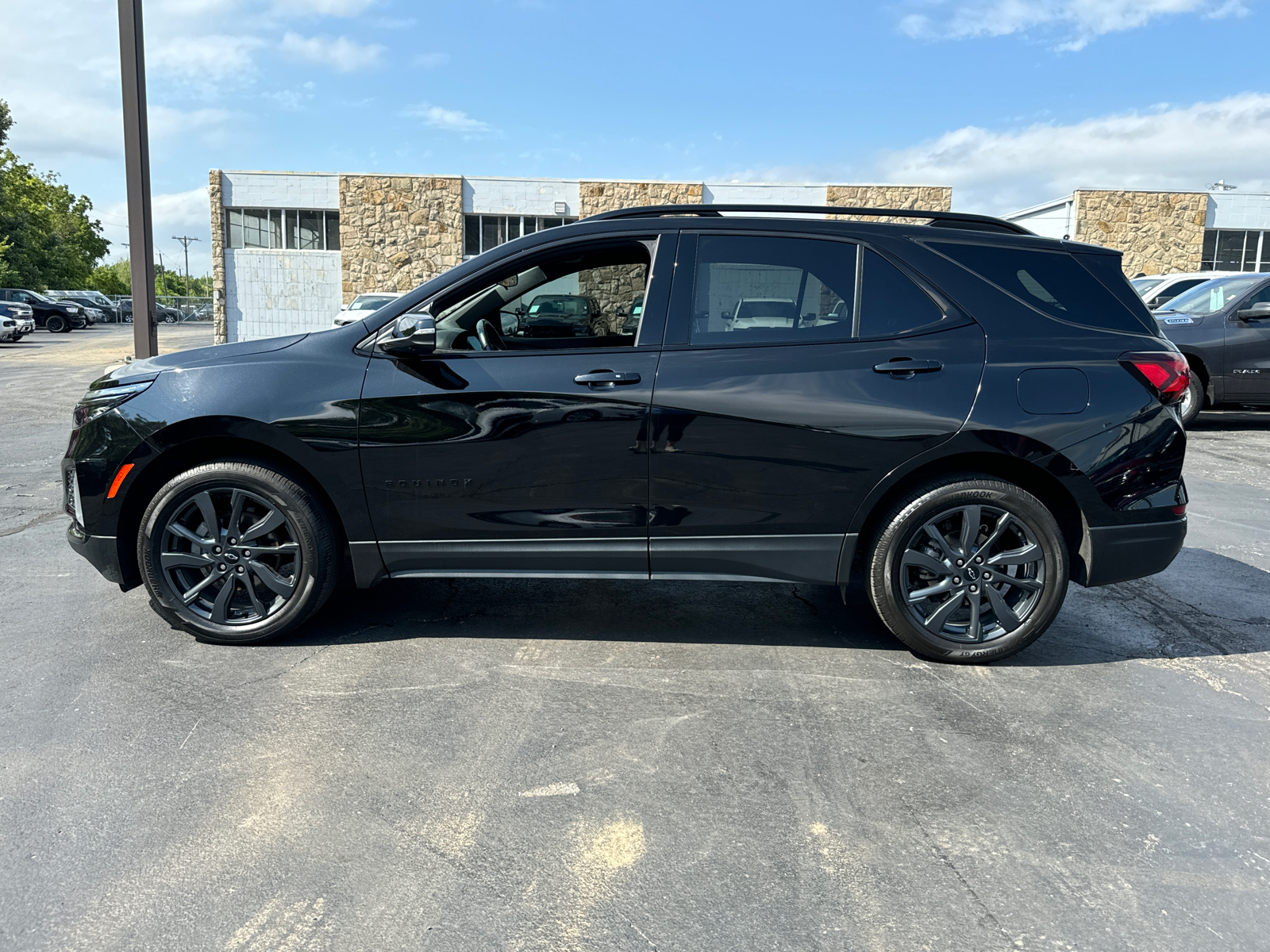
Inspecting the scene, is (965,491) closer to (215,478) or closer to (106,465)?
(215,478)

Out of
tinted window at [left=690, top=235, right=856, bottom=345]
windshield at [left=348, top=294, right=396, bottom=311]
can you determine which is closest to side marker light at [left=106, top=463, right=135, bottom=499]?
tinted window at [left=690, top=235, right=856, bottom=345]

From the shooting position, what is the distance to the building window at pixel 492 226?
3381 centimetres

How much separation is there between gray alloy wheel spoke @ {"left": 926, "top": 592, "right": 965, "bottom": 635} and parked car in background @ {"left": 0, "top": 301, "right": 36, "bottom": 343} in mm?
36452

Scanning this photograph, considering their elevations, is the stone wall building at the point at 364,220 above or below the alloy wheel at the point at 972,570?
above

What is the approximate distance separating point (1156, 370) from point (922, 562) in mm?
1230

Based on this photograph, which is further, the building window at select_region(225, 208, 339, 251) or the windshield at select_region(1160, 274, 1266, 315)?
the building window at select_region(225, 208, 339, 251)

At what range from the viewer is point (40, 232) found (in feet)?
208

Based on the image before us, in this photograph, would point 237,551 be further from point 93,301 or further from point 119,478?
point 93,301

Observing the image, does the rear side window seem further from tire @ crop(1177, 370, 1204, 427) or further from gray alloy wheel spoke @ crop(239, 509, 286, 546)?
tire @ crop(1177, 370, 1204, 427)

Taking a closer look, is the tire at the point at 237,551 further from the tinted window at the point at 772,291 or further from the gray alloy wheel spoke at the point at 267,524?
the tinted window at the point at 772,291

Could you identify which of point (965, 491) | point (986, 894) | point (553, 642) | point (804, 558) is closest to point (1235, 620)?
point (965, 491)

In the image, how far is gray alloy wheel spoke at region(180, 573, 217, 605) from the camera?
4.02m

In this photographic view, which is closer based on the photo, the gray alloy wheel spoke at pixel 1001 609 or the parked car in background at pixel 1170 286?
the gray alloy wheel spoke at pixel 1001 609

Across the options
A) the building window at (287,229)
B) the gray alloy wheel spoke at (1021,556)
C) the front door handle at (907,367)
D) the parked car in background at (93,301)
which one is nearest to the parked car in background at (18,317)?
the building window at (287,229)
